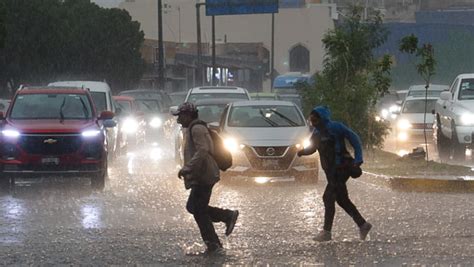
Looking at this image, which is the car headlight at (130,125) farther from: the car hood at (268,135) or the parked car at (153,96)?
the car hood at (268,135)

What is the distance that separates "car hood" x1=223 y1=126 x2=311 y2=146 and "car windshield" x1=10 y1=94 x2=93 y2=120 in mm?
2833

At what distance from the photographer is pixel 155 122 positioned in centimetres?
4525

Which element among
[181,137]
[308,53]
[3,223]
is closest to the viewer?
[3,223]

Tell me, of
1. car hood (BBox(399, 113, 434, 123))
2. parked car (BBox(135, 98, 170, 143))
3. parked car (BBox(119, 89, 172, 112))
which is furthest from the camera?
parked car (BBox(119, 89, 172, 112))

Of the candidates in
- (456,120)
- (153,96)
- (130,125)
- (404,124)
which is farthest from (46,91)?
(153,96)

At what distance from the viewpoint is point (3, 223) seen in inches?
662

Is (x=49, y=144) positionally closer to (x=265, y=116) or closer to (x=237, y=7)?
(x=265, y=116)

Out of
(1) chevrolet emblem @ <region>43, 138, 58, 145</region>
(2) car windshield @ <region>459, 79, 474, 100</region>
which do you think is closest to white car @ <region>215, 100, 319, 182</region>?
(1) chevrolet emblem @ <region>43, 138, 58, 145</region>

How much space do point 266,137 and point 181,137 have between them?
14.4ft

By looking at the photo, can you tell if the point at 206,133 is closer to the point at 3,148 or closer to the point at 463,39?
the point at 3,148

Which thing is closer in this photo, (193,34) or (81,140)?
(81,140)

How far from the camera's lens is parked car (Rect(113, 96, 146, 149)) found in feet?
115

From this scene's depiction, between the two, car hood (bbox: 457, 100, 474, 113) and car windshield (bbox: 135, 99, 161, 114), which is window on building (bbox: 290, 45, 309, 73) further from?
car hood (bbox: 457, 100, 474, 113)

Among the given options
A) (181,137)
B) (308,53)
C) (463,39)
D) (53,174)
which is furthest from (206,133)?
(308,53)
